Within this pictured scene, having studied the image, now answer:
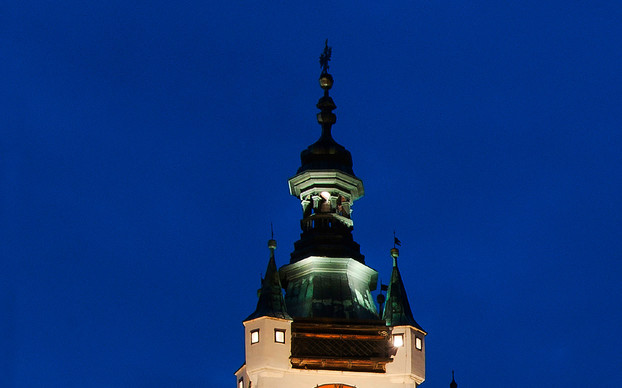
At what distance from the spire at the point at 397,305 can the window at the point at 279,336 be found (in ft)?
18.7

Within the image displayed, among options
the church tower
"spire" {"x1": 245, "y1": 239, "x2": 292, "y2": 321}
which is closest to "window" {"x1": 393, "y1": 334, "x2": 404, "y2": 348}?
the church tower

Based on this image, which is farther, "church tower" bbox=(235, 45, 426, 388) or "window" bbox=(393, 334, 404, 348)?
"window" bbox=(393, 334, 404, 348)

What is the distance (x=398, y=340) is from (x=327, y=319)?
3829 mm

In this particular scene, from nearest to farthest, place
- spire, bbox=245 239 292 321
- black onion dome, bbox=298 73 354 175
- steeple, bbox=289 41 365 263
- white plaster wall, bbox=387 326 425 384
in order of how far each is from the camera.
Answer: white plaster wall, bbox=387 326 425 384, spire, bbox=245 239 292 321, steeple, bbox=289 41 365 263, black onion dome, bbox=298 73 354 175

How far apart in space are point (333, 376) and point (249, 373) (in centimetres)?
435

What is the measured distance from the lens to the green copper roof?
113062mm

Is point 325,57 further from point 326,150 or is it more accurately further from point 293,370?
point 293,370

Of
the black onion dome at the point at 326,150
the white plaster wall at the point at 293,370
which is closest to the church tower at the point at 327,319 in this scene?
the white plaster wall at the point at 293,370

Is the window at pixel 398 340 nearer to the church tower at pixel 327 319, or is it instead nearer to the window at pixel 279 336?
the church tower at pixel 327 319

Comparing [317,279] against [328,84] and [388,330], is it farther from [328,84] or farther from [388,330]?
[328,84]

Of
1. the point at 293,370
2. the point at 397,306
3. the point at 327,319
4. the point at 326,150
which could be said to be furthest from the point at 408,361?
the point at 326,150

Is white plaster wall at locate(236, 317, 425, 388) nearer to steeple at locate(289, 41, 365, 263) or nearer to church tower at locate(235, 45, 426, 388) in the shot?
church tower at locate(235, 45, 426, 388)

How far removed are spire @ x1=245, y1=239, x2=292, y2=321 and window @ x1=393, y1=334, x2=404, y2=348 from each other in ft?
18.4

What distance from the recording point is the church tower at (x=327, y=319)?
365ft
